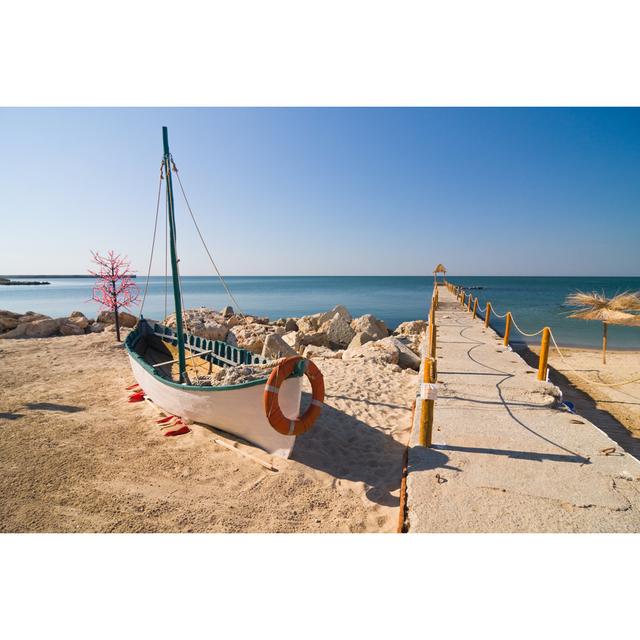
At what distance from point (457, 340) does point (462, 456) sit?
23.3ft

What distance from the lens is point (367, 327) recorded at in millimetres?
15414

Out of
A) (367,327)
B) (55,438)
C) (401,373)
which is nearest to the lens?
(55,438)

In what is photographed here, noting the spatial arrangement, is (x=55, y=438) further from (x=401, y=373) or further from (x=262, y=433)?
(x=401, y=373)

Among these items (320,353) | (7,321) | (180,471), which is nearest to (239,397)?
(180,471)

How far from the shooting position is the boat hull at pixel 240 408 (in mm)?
4789

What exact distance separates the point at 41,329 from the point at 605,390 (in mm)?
20264

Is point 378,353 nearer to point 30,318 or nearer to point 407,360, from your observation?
point 407,360

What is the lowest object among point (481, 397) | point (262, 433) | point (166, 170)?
point (262, 433)

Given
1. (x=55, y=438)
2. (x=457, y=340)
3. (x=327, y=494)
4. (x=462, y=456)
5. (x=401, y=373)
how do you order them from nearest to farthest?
(x=462, y=456) < (x=327, y=494) < (x=55, y=438) < (x=401, y=373) < (x=457, y=340)

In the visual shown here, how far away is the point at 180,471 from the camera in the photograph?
4699mm


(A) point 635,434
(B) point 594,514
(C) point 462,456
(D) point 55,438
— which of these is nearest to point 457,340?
(A) point 635,434

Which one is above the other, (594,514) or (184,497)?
(594,514)

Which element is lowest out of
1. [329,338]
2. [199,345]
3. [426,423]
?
[329,338]

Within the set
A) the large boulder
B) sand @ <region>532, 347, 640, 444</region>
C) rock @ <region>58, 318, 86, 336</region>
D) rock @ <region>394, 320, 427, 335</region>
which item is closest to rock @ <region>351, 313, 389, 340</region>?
rock @ <region>394, 320, 427, 335</region>
